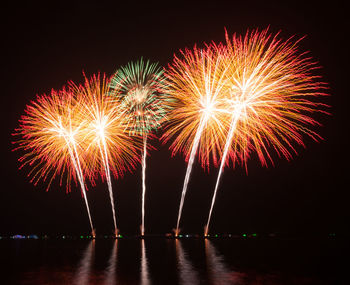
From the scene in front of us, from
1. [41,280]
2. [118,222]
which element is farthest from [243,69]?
[118,222]

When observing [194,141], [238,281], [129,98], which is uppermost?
[129,98]

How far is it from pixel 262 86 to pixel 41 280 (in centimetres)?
1641

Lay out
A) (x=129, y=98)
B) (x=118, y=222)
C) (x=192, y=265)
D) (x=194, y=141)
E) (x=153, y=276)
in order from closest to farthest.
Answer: (x=153, y=276)
(x=192, y=265)
(x=194, y=141)
(x=129, y=98)
(x=118, y=222)

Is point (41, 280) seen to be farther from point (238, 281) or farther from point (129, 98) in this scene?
point (129, 98)

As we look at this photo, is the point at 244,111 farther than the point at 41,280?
Yes

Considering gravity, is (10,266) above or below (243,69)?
below

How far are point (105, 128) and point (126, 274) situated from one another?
42.9 ft

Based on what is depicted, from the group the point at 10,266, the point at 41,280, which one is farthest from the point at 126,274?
the point at 10,266

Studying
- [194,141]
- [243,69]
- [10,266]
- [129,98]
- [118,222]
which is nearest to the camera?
[10,266]

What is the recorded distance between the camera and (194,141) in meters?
22.3

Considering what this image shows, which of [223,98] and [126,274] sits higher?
[223,98]

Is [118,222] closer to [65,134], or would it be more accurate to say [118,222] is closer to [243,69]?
[65,134]

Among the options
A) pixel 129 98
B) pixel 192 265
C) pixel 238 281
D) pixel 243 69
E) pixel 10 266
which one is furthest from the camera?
pixel 129 98

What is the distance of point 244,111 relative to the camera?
67.9 ft
